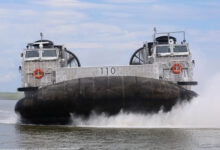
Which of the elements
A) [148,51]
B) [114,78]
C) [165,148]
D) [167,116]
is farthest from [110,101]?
[148,51]

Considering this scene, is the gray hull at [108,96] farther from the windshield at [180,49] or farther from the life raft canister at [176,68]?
the windshield at [180,49]

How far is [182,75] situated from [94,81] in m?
3.07

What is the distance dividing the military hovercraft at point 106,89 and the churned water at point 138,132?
0.27 metres

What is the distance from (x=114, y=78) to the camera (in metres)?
11.0

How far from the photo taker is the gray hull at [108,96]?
10609 millimetres

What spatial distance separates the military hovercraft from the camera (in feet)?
34.9

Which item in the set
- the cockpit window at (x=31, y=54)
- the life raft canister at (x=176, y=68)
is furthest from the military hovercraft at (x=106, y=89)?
the cockpit window at (x=31, y=54)

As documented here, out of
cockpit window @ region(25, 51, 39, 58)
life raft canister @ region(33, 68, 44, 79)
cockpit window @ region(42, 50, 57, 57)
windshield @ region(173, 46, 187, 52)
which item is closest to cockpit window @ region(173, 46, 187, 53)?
windshield @ region(173, 46, 187, 52)

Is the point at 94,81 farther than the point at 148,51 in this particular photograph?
No

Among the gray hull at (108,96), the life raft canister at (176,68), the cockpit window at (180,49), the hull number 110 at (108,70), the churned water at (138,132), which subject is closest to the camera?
the churned water at (138,132)

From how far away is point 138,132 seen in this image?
Answer: 922cm

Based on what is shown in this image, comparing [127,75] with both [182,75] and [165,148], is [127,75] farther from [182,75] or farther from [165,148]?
[165,148]

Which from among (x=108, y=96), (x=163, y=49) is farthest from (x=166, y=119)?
(x=163, y=49)

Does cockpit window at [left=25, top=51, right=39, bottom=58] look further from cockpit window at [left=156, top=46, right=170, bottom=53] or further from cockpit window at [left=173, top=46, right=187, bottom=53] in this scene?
cockpit window at [left=173, top=46, right=187, bottom=53]
